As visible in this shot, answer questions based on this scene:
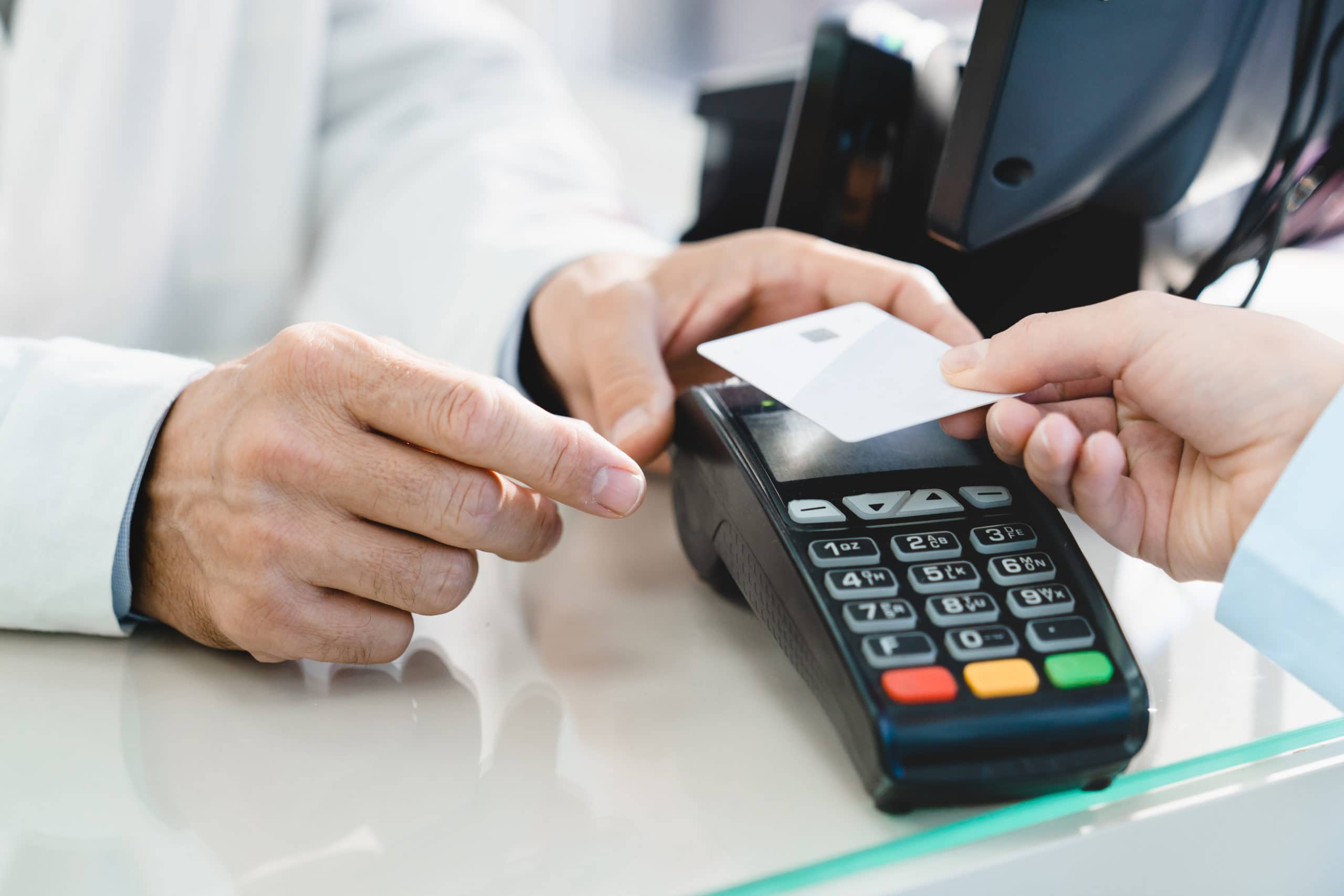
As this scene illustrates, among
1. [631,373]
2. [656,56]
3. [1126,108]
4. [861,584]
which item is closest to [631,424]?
[631,373]

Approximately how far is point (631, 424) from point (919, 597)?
16 cm

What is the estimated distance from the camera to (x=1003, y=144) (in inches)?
15.3

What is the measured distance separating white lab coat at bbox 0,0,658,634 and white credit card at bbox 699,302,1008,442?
0.73 ft

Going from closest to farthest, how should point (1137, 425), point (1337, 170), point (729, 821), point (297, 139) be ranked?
point (729, 821) < point (1137, 425) < point (1337, 170) < point (297, 139)

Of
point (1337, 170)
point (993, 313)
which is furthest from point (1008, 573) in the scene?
point (1337, 170)

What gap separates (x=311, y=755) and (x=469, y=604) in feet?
0.31

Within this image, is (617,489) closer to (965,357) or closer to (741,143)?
(965,357)

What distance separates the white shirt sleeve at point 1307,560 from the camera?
0.94 feet

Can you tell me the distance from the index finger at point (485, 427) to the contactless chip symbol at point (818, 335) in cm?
10

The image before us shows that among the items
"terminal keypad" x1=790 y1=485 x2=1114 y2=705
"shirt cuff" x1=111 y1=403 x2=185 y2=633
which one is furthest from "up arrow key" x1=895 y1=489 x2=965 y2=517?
"shirt cuff" x1=111 y1=403 x2=185 y2=633

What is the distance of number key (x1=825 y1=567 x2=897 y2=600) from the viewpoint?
0.92ft

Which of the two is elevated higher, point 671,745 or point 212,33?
point 212,33

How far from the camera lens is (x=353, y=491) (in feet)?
1.04

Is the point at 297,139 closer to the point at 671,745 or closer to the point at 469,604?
the point at 469,604
